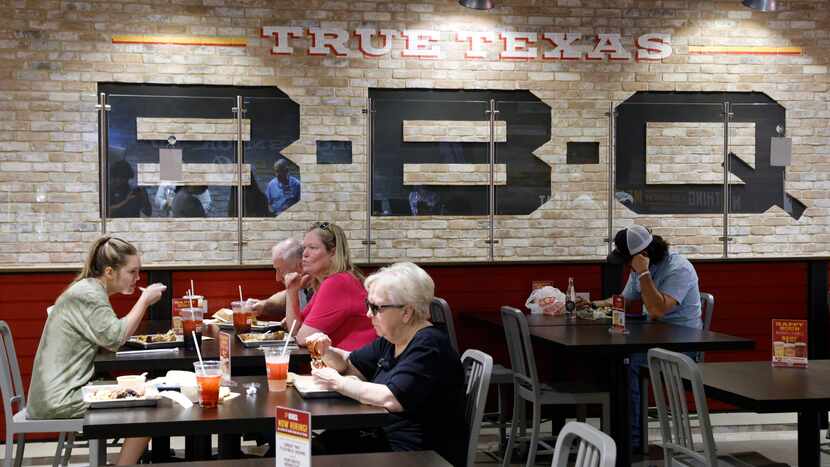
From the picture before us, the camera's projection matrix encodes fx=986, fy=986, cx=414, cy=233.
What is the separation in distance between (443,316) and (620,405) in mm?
1425

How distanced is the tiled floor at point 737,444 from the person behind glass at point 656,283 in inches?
20.8

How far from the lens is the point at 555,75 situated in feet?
27.3

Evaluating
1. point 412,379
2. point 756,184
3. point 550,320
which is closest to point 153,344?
point 412,379

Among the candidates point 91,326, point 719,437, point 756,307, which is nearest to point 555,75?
point 756,307

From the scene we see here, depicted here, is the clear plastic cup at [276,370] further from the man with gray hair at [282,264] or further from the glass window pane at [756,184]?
the glass window pane at [756,184]

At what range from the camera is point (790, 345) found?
4.21 m

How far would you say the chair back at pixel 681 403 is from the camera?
11.7 feet

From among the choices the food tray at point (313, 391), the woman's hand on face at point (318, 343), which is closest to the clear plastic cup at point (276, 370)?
the food tray at point (313, 391)

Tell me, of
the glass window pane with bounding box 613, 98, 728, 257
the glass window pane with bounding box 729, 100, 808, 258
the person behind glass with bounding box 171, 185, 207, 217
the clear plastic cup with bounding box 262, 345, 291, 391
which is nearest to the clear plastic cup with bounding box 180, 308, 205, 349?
the clear plastic cup with bounding box 262, 345, 291, 391

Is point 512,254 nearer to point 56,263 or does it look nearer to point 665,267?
point 665,267

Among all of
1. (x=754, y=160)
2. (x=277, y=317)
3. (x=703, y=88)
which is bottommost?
(x=277, y=317)

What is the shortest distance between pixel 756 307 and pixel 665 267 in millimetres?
1649

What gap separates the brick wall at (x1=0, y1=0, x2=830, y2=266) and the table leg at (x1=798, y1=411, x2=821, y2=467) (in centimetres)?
349

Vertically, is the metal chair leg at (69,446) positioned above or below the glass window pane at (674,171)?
below
